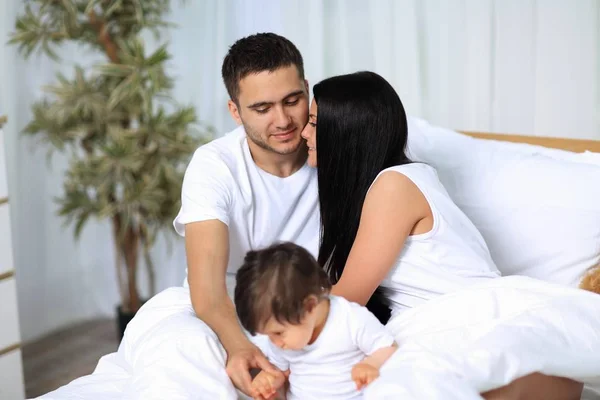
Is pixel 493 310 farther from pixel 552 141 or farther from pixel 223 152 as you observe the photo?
pixel 552 141

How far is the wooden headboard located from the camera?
7.56 feet

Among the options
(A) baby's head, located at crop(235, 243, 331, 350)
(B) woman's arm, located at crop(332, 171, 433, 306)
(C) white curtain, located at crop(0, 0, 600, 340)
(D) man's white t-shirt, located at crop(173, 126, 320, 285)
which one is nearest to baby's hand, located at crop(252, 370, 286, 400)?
(A) baby's head, located at crop(235, 243, 331, 350)

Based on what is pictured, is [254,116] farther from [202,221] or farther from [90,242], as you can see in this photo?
[90,242]

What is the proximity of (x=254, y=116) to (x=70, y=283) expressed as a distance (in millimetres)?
1962

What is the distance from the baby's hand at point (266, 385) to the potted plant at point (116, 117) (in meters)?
1.53

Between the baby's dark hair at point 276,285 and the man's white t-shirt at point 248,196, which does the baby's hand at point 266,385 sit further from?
the man's white t-shirt at point 248,196

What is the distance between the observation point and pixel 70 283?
141 inches

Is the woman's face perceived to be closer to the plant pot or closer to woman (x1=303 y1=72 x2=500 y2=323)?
woman (x1=303 y1=72 x2=500 y2=323)

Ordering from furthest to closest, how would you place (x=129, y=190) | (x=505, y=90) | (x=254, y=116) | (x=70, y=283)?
1. (x=70, y=283)
2. (x=129, y=190)
3. (x=505, y=90)
4. (x=254, y=116)

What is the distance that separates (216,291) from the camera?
1784mm

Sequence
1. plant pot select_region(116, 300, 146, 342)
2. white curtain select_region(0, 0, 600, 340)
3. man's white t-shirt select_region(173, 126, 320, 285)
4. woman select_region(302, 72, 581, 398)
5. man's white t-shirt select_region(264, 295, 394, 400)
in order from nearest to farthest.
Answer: man's white t-shirt select_region(264, 295, 394, 400), woman select_region(302, 72, 581, 398), man's white t-shirt select_region(173, 126, 320, 285), white curtain select_region(0, 0, 600, 340), plant pot select_region(116, 300, 146, 342)

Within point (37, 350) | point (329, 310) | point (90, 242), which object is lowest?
point (37, 350)

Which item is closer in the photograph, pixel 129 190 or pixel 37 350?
pixel 129 190

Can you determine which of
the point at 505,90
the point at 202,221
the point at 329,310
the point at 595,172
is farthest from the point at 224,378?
the point at 505,90
